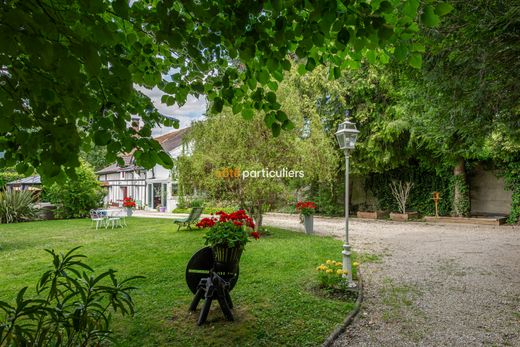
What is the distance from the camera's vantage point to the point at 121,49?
2137mm

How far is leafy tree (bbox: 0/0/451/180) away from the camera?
133 cm

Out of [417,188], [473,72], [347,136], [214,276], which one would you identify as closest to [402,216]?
[417,188]

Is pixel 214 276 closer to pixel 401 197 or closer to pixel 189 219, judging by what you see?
pixel 189 219

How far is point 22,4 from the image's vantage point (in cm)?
138

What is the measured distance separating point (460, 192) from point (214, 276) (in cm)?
1374

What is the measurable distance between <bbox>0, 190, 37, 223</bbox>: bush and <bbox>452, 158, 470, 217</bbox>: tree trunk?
63.8 ft

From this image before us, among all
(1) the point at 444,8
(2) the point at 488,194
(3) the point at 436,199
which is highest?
(1) the point at 444,8

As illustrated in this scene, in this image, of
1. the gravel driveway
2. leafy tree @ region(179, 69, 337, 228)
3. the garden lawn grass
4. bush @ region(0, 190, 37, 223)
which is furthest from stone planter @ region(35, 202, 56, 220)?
the gravel driveway

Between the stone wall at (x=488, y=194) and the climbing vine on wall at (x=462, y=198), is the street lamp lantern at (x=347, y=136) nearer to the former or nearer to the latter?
the climbing vine on wall at (x=462, y=198)

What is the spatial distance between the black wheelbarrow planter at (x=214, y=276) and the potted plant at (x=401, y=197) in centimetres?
1285

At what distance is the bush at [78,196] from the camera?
1694 cm

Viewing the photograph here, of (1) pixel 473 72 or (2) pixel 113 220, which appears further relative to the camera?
(2) pixel 113 220

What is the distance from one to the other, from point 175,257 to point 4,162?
5.63m

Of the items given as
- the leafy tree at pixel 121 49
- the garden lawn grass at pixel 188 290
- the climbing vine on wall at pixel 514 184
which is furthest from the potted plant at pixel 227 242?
the climbing vine on wall at pixel 514 184
